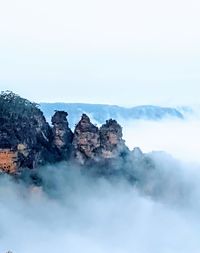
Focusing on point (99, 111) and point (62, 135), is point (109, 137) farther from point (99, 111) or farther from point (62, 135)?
point (99, 111)

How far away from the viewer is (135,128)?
194375mm

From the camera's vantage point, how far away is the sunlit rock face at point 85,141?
79875 mm

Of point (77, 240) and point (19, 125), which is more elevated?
point (19, 125)

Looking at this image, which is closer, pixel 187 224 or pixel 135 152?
pixel 135 152

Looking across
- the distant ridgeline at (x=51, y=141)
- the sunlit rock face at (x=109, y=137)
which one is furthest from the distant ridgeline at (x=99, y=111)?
the sunlit rock face at (x=109, y=137)

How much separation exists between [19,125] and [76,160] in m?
6.60

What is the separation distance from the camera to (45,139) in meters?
80.7

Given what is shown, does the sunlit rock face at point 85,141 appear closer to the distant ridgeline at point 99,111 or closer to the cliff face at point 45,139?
the cliff face at point 45,139

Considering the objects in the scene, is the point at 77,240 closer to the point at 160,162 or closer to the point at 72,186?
the point at 72,186

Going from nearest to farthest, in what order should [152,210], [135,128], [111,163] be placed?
[111,163], [152,210], [135,128]

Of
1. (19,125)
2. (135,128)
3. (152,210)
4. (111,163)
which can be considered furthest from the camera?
(135,128)

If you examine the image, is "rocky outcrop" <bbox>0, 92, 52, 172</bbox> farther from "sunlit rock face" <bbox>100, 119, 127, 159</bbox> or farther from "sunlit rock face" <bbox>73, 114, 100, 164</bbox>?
"sunlit rock face" <bbox>100, 119, 127, 159</bbox>

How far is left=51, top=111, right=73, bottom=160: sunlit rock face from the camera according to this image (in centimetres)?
8044

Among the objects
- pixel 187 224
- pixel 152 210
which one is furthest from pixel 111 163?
pixel 187 224
